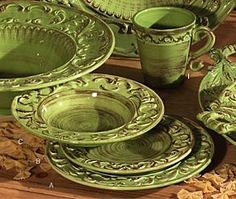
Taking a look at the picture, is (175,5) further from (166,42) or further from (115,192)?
(115,192)

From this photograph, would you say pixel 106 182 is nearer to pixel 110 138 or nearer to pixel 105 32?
pixel 110 138

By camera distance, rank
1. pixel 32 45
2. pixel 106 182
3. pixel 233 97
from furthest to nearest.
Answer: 1. pixel 32 45
2. pixel 233 97
3. pixel 106 182

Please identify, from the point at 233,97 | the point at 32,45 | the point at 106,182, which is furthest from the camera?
the point at 32,45

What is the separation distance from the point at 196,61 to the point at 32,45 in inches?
8.8

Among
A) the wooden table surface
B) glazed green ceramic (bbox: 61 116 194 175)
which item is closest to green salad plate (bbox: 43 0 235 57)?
the wooden table surface

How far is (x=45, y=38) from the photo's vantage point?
2.95 feet

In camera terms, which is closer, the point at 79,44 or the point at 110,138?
the point at 110,138

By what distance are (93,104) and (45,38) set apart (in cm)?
16

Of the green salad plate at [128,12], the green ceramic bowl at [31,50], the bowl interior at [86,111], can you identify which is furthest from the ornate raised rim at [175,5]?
the bowl interior at [86,111]

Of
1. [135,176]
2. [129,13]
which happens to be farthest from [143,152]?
[129,13]

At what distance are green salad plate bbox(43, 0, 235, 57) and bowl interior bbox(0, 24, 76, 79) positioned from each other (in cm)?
8

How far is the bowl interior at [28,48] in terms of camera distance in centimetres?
88

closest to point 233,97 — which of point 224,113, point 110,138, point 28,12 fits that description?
point 224,113

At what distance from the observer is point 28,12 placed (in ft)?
3.06
